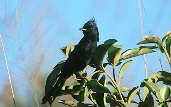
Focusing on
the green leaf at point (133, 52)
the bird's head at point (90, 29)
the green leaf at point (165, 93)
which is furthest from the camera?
the bird's head at point (90, 29)

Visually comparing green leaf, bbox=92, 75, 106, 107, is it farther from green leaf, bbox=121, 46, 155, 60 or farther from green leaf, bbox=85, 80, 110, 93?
green leaf, bbox=121, 46, 155, 60

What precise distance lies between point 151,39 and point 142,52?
0.17ft

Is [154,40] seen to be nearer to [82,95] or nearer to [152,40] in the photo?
[152,40]

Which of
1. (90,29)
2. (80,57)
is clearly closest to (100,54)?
(80,57)

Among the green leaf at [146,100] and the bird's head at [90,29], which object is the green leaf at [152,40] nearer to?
the green leaf at [146,100]

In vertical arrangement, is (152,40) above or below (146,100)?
above

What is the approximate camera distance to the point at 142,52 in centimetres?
111

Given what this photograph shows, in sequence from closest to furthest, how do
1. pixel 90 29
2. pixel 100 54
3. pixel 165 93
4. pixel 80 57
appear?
pixel 165 93 < pixel 100 54 < pixel 80 57 < pixel 90 29

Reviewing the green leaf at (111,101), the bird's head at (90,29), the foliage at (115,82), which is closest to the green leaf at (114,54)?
the foliage at (115,82)

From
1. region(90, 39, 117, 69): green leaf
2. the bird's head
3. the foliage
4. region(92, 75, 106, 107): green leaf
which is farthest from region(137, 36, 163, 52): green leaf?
the bird's head

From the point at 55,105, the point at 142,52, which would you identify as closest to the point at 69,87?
the point at 142,52

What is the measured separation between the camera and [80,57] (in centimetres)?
152

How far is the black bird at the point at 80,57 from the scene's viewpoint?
1195 millimetres

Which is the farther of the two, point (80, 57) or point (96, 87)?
point (80, 57)
